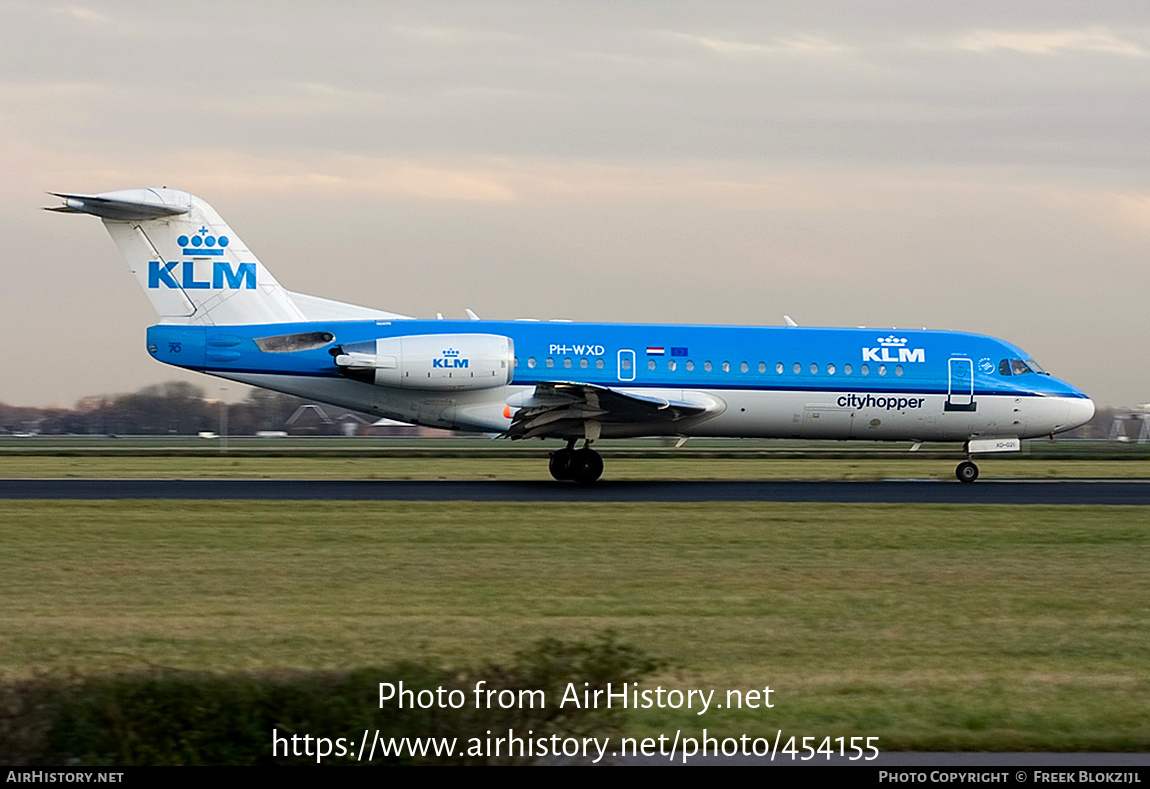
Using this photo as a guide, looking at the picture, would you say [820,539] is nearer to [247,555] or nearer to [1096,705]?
[247,555]

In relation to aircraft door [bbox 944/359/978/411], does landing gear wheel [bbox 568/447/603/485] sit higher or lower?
lower

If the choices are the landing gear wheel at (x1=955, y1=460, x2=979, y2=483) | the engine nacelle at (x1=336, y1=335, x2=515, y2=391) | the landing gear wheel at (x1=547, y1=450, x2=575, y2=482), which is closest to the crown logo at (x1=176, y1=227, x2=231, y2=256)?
the engine nacelle at (x1=336, y1=335, x2=515, y2=391)

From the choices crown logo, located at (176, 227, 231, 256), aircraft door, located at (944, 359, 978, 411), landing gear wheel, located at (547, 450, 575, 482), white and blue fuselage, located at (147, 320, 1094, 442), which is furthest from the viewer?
aircraft door, located at (944, 359, 978, 411)

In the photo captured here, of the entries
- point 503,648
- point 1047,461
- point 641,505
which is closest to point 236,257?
point 641,505

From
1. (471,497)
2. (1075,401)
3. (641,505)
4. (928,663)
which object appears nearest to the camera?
(928,663)

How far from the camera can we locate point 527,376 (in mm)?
25219

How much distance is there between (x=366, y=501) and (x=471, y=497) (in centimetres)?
204

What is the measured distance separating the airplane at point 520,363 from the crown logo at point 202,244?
0.09 ft

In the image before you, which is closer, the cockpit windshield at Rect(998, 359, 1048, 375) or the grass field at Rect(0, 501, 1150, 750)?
the grass field at Rect(0, 501, 1150, 750)

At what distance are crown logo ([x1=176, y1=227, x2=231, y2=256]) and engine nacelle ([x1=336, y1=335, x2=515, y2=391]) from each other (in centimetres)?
343

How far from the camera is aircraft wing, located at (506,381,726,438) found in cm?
2386

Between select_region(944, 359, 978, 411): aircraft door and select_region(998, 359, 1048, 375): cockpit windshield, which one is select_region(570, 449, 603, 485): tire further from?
select_region(998, 359, 1048, 375): cockpit windshield

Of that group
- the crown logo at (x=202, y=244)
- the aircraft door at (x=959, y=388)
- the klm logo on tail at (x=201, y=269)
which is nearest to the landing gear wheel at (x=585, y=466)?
the klm logo on tail at (x=201, y=269)

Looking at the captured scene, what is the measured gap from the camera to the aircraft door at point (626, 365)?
2550 centimetres
